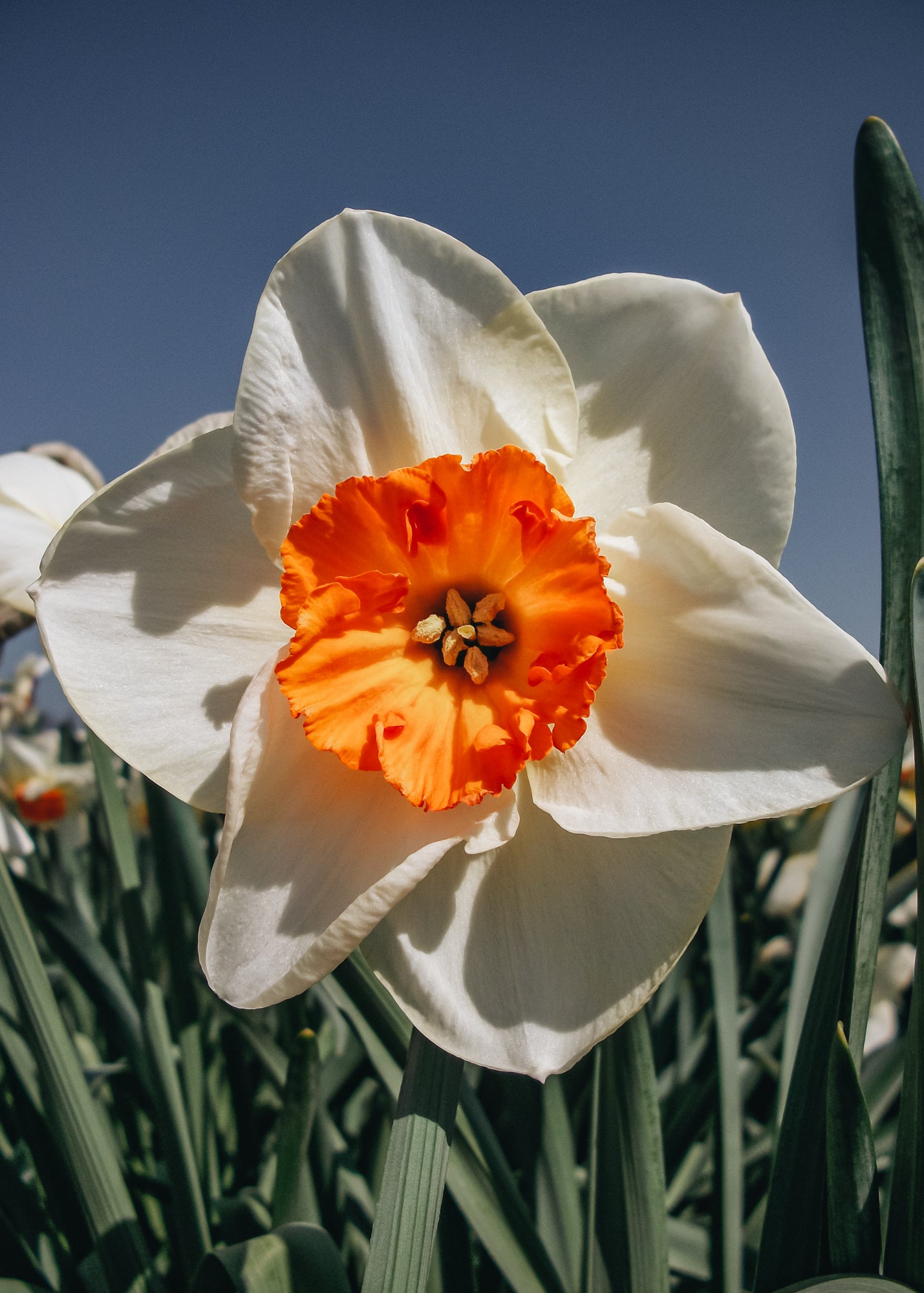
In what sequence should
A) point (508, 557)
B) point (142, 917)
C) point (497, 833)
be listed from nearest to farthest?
point (497, 833), point (508, 557), point (142, 917)

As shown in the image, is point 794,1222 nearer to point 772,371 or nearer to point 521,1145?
point 521,1145

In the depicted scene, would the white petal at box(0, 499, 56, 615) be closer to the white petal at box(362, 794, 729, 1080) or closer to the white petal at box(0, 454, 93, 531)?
the white petal at box(0, 454, 93, 531)

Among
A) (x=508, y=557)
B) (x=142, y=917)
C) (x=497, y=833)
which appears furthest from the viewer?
(x=142, y=917)

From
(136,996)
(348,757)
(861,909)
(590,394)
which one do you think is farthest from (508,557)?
(136,996)

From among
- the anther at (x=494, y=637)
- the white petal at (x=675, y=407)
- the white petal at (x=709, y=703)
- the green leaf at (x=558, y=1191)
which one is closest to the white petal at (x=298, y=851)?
the white petal at (x=709, y=703)

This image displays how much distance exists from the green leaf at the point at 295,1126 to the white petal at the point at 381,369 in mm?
612

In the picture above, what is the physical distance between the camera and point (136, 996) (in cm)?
134

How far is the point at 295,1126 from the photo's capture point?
0.98m

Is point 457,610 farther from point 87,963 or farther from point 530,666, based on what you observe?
point 87,963

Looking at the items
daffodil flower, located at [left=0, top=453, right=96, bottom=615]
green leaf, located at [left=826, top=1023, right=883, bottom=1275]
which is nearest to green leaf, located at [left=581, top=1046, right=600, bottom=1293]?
green leaf, located at [left=826, top=1023, right=883, bottom=1275]

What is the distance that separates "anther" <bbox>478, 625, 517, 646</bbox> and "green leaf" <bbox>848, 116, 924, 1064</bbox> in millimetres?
435

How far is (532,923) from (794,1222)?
0.44 meters

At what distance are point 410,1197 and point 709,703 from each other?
0.52 meters

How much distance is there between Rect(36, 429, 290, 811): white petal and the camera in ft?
2.67
